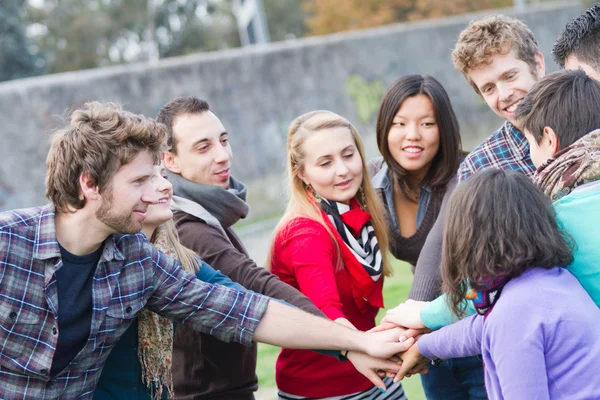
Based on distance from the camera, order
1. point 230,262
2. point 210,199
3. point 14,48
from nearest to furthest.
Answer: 1. point 230,262
2. point 210,199
3. point 14,48

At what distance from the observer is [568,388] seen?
2.24 m

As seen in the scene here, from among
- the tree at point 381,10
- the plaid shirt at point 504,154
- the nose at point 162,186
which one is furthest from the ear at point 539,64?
the tree at point 381,10

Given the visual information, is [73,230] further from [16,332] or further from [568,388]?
[568,388]

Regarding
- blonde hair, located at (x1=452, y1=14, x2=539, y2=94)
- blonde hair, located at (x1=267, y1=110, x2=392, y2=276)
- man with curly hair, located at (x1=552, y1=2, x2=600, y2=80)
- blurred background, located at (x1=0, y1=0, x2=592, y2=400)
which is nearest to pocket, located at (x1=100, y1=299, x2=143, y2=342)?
blonde hair, located at (x1=267, y1=110, x2=392, y2=276)

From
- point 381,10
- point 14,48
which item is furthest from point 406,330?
point 381,10

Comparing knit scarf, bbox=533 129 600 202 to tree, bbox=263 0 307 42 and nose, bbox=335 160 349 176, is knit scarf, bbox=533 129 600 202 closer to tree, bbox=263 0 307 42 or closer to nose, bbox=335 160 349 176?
nose, bbox=335 160 349 176

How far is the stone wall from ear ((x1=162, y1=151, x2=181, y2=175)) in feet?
27.7

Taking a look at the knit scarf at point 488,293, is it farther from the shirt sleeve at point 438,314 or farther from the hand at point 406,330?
the hand at point 406,330

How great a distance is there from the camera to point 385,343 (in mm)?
3396

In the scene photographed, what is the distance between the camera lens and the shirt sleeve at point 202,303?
303 cm

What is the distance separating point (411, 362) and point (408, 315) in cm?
22

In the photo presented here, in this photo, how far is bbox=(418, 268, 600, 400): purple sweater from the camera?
221 centimetres

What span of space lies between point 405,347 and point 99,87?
37.5 ft

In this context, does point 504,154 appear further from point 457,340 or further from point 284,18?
point 284,18
